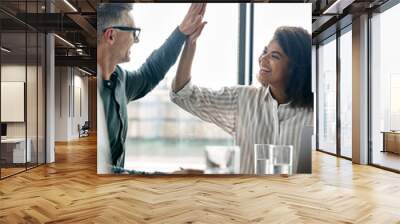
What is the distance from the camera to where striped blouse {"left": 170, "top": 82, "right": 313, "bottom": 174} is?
6.18m

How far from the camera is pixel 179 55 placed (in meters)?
6.21

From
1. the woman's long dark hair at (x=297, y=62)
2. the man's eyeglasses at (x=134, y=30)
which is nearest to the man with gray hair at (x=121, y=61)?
the man's eyeglasses at (x=134, y=30)

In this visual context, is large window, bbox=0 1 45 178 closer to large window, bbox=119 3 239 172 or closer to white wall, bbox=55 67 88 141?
large window, bbox=119 3 239 172

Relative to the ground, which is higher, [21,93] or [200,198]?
[21,93]

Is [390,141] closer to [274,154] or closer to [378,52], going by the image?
[378,52]

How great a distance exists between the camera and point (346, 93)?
30.3 ft

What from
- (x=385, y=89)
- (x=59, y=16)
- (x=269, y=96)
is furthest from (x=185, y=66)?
(x=385, y=89)

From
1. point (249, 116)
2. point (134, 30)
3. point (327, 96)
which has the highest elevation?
point (134, 30)

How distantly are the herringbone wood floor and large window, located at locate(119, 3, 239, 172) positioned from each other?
362 mm

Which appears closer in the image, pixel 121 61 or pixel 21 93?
pixel 121 61

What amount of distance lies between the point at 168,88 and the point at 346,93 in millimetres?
4976

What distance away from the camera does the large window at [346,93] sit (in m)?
8.95

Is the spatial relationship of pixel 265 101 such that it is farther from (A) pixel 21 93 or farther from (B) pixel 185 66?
(A) pixel 21 93

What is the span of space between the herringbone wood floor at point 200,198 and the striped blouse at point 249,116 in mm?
594
